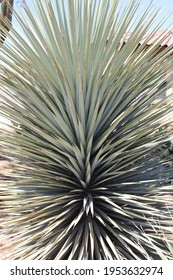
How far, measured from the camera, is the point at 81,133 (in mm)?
2471

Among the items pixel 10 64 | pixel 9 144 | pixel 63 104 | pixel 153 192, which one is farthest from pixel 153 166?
pixel 10 64

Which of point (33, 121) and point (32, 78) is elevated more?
point (32, 78)

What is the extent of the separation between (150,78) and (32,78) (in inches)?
42.2

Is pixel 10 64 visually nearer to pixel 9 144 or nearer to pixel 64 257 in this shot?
pixel 9 144

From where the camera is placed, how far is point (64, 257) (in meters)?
2.53

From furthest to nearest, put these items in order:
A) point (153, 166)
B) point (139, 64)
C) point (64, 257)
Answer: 1. point (153, 166)
2. point (139, 64)
3. point (64, 257)

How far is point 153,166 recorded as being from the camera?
298 centimetres

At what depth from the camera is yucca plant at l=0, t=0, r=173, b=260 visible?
2.49m

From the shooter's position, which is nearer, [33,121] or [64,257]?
[64,257]

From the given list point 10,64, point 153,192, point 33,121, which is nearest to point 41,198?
point 33,121

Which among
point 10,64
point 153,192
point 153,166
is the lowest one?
point 153,192

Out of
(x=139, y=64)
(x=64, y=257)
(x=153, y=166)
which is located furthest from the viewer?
(x=153, y=166)

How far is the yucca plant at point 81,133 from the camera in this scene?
249cm

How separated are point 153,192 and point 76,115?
0.93 m
